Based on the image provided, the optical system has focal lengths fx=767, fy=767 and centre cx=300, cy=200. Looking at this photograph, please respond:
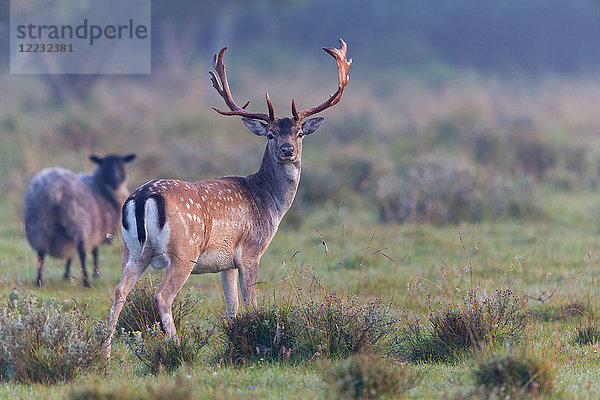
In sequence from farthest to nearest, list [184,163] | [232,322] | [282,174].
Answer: [184,163]
[282,174]
[232,322]

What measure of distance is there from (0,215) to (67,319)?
866 centimetres

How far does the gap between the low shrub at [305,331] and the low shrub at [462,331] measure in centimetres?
30

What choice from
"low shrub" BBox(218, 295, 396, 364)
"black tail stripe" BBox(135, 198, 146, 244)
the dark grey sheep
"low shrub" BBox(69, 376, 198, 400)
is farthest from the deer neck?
the dark grey sheep

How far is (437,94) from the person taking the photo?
1143 inches

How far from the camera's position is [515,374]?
195 inches

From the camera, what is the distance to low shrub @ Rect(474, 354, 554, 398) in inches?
193

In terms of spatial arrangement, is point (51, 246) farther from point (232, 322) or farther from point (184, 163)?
point (184, 163)

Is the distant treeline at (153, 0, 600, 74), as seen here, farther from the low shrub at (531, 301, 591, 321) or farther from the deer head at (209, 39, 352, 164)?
the low shrub at (531, 301, 591, 321)

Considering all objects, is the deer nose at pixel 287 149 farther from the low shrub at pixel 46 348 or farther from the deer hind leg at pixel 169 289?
the low shrub at pixel 46 348

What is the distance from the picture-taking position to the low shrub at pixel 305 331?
591 centimetres

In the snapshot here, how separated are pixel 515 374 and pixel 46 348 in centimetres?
326

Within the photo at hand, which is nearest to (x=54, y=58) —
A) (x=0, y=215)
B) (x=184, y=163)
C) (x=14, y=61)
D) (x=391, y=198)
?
(x=14, y=61)

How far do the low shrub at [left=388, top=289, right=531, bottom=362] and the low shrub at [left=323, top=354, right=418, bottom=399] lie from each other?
3.48 ft

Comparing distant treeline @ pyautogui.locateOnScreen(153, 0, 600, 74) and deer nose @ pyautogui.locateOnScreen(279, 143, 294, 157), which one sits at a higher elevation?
distant treeline @ pyautogui.locateOnScreen(153, 0, 600, 74)
